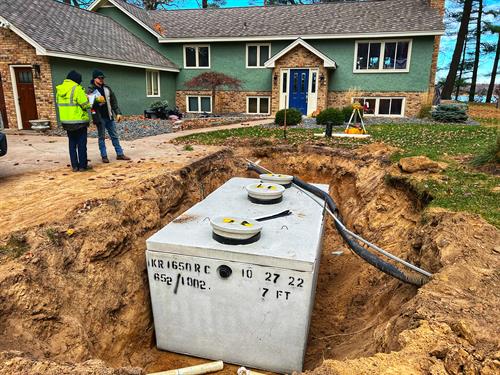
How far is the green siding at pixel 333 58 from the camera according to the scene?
17953 mm

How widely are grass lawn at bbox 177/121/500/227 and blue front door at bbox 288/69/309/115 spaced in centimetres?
704

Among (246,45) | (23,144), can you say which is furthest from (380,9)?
(23,144)

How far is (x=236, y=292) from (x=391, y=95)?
17351 mm

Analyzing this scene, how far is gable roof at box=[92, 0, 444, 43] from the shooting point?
18031mm

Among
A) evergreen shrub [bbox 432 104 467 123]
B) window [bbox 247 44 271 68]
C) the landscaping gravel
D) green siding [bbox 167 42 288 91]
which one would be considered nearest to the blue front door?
green siding [bbox 167 42 288 91]

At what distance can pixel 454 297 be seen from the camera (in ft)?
9.12

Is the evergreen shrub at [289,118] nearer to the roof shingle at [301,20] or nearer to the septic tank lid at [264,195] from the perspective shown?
the roof shingle at [301,20]

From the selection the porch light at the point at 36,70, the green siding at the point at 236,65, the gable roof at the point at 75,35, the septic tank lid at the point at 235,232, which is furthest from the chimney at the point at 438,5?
the septic tank lid at the point at 235,232

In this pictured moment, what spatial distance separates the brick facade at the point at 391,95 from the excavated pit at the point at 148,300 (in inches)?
525

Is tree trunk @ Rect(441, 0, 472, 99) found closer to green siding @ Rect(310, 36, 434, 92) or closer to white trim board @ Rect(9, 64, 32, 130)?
green siding @ Rect(310, 36, 434, 92)

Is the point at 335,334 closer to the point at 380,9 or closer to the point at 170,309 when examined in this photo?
the point at 170,309

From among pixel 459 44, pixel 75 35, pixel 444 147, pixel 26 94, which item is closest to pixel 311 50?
pixel 75 35

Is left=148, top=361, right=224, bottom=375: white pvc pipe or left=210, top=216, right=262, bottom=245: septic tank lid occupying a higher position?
left=210, top=216, right=262, bottom=245: septic tank lid

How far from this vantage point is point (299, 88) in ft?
62.1
